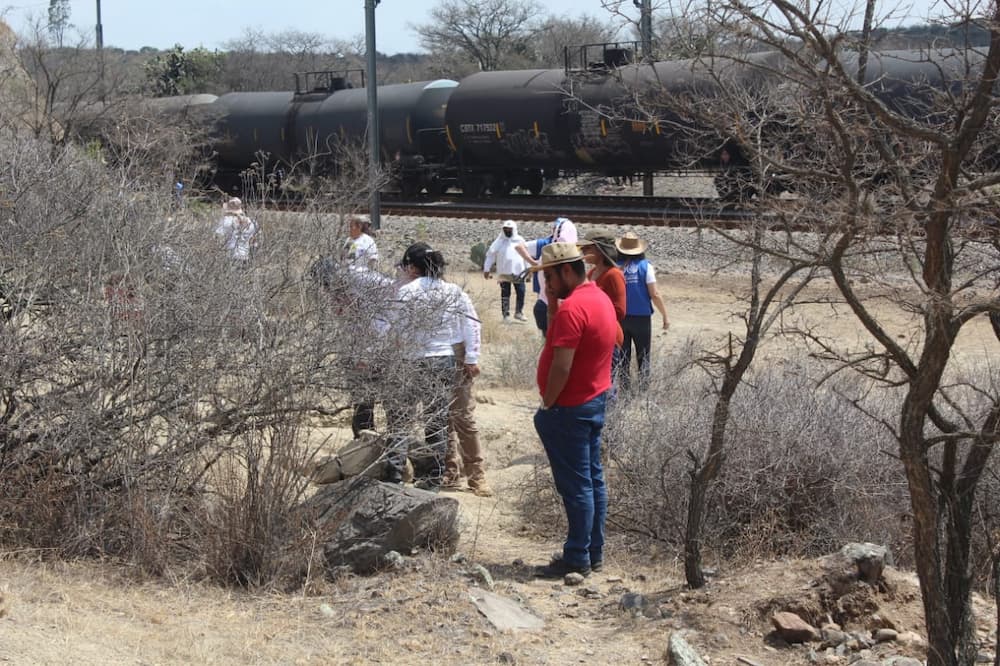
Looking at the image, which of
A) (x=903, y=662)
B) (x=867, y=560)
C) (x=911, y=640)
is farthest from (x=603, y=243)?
(x=903, y=662)

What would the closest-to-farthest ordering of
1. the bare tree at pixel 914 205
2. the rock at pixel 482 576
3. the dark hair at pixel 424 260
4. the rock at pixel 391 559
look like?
the bare tree at pixel 914 205 < the rock at pixel 482 576 < the rock at pixel 391 559 < the dark hair at pixel 424 260

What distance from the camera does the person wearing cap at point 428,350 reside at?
6.20 metres

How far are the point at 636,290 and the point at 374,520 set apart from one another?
4.12 metres

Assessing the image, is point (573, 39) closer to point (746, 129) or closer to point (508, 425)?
point (508, 425)

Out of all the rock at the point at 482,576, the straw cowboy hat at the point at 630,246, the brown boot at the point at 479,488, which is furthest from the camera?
the straw cowboy hat at the point at 630,246

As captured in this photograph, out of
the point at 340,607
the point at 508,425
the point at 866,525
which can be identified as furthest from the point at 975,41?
the point at 508,425

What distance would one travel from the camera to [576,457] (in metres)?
5.82

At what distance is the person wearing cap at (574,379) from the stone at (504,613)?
0.64 metres

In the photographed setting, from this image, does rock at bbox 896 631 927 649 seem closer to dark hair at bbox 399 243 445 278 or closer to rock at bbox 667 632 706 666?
rock at bbox 667 632 706 666

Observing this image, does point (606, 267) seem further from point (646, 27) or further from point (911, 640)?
point (911, 640)

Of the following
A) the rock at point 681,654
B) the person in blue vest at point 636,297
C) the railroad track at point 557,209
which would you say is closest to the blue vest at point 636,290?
the person in blue vest at point 636,297

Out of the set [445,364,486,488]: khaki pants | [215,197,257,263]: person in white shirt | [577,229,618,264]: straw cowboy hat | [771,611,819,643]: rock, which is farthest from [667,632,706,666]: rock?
[215,197,257,263]: person in white shirt

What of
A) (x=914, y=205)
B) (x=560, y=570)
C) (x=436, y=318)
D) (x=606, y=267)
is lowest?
(x=560, y=570)

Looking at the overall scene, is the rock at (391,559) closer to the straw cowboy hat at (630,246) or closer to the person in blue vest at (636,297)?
the person in blue vest at (636,297)
